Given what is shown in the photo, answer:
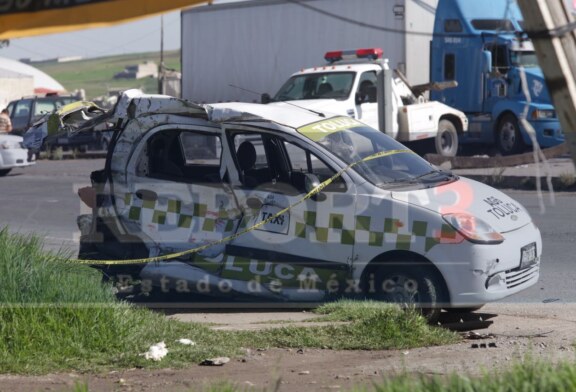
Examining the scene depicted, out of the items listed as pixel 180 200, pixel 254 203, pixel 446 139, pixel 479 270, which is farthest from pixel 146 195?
pixel 446 139

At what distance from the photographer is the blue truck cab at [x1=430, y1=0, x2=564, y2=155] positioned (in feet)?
73.9

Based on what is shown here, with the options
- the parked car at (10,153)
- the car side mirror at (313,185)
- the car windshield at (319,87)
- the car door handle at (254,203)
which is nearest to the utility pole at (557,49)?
the car side mirror at (313,185)

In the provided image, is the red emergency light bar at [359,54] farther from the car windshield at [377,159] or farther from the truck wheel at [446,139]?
the car windshield at [377,159]

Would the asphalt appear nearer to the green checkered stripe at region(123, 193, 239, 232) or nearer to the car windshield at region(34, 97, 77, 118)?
the green checkered stripe at region(123, 193, 239, 232)

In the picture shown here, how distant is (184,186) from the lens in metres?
8.88

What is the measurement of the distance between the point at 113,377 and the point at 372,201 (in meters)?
2.75

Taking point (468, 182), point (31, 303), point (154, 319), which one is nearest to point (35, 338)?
point (31, 303)

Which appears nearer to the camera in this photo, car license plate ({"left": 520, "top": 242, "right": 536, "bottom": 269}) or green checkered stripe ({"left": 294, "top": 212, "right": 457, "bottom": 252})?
green checkered stripe ({"left": 294, "top": 212, "right": 457, "bottom": 252})


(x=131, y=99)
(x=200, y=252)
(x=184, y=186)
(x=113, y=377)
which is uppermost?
(x=131, y=99)

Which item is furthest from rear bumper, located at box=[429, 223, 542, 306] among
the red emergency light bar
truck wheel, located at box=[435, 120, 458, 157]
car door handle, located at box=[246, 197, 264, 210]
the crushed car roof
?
truck wheel, located at box=[435, 120, 458, 157]

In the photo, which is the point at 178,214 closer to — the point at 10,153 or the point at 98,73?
the point at 10,153

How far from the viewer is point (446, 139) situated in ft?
70.5

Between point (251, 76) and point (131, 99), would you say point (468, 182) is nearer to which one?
point (131, 99)

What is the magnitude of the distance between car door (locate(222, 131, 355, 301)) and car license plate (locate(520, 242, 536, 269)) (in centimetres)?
142
